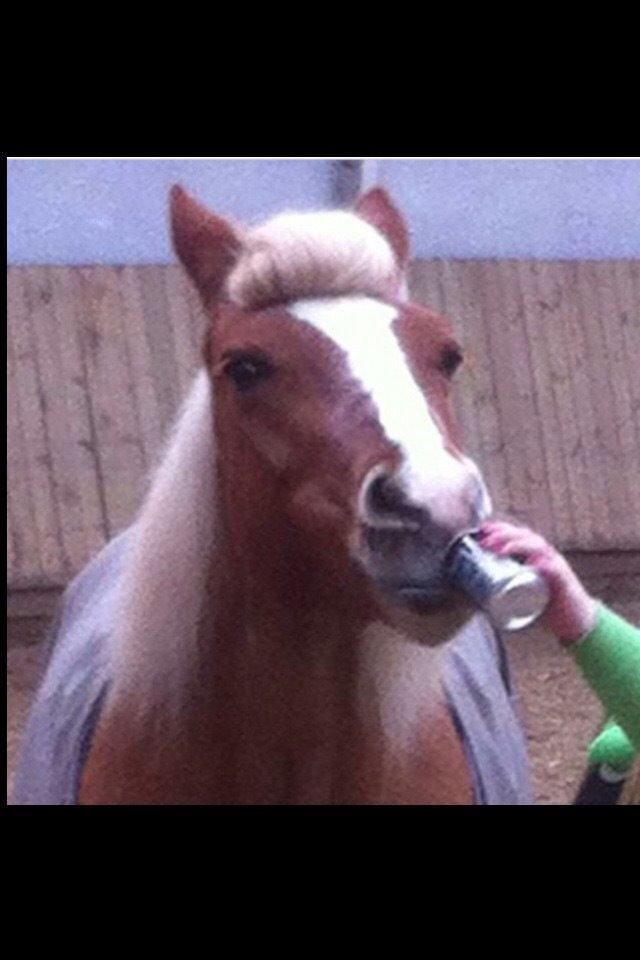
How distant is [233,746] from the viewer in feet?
5.84

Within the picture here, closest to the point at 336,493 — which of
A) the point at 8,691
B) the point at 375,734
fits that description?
the point at 375,734

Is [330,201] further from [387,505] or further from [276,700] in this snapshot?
[387,505]

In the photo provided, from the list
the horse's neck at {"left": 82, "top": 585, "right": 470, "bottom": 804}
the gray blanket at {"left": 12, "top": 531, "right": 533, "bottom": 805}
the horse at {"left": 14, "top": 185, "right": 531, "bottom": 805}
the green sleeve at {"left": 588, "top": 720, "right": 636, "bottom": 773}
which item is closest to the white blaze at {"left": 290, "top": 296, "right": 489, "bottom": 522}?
the horse at {"left": 14, "top": 185, "right": 531, "bottom": 805}

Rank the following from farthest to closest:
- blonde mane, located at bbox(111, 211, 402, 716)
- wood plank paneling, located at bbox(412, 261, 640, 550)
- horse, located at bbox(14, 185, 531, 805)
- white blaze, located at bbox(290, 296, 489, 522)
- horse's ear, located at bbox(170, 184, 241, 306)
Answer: wood plank paneling, located at bbox(412, 261, 640, 550) → horse's ear, located at bbox(170, 184, 241, 306) → blonde mane, located at bbox(111, 211, 402, 716) → horse, located at bbox(14, 185, 531, 805) → white blaze, located at bbox(290, 296, 489, 522)

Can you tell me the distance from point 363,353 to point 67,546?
11.8 feet

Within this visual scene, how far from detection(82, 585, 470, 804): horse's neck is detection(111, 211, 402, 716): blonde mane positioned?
0.03 meters

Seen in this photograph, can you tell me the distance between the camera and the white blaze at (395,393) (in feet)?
4.88

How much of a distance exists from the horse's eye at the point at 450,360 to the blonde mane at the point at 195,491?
0.10 m

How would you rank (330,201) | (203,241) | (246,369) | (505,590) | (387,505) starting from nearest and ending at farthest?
(505,590) → (387,505) → (246,369) → (203,241) → (330,201)

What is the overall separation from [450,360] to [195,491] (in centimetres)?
32

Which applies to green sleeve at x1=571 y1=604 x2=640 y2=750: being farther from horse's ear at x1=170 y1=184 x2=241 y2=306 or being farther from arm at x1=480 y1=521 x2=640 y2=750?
horse's ear at x1=170 y1=184 x2=241 y2=306

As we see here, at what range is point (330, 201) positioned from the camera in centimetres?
508

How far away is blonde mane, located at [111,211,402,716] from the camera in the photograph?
1729 millimetres

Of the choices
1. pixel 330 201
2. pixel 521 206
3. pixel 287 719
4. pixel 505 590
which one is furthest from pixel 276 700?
pixel 521 206
